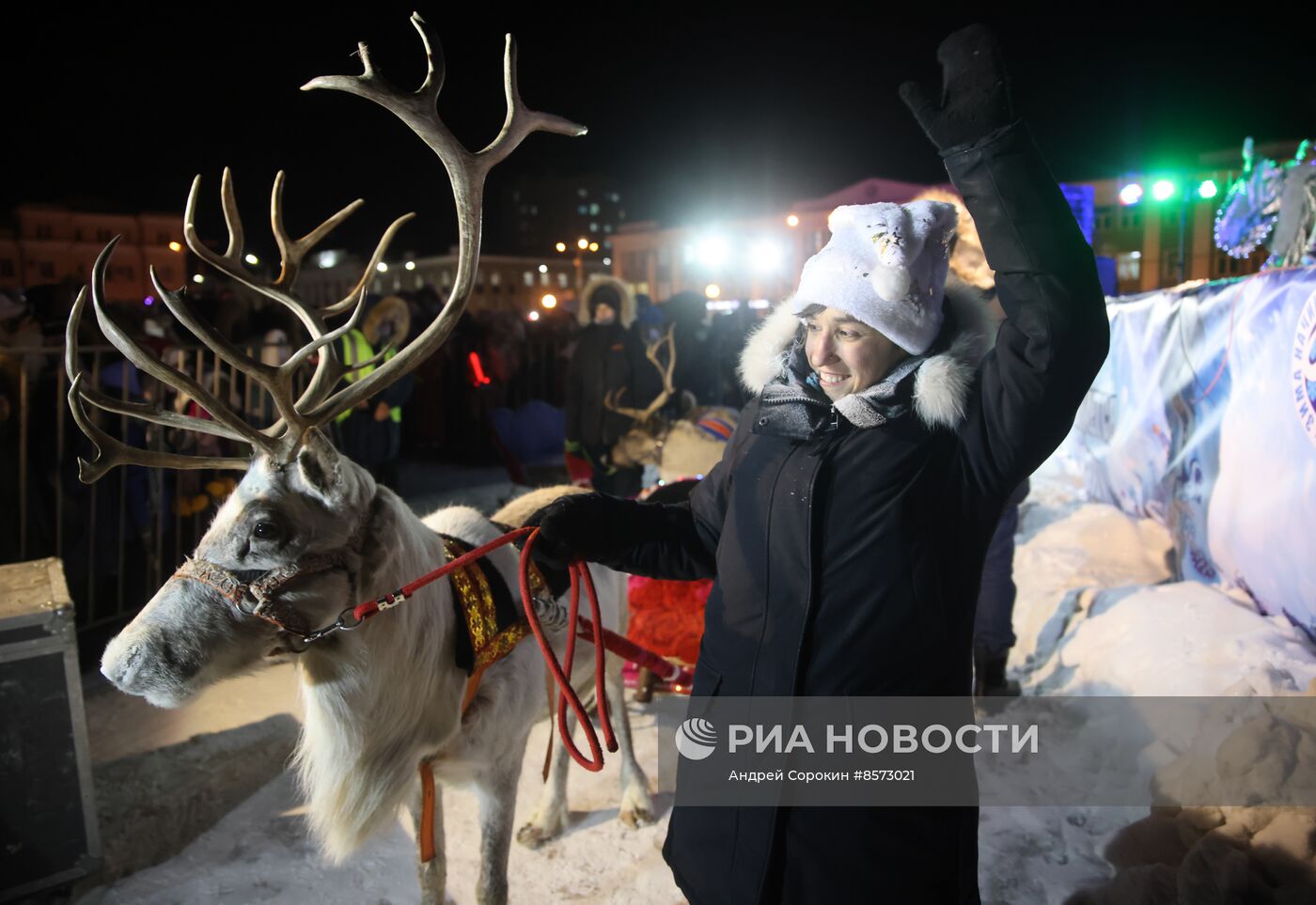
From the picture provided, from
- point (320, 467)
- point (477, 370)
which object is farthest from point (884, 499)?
point (477, 370)

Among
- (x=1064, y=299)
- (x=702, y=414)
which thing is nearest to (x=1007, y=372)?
(x=1064, y=299)

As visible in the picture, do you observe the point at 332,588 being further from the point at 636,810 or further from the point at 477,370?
the point at 477,370

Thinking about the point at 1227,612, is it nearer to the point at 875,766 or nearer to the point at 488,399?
the point at 875,766

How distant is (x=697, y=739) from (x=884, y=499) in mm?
704

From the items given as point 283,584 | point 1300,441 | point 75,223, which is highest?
point 75,223

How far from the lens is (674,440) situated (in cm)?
578

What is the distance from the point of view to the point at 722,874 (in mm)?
1530

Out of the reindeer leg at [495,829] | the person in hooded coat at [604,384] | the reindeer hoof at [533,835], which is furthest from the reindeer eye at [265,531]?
the person in hooded coat at [604,384]

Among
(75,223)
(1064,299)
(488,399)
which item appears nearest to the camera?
(1064,299)

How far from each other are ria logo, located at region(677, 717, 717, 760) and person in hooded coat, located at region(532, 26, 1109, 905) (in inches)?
4.1

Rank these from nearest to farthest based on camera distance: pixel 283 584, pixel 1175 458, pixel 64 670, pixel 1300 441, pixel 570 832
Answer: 1. pixel 283 584
2. pixel 64 670
3. pixel 1300 441
4. pixel 570 832
5. pixel 1175 458

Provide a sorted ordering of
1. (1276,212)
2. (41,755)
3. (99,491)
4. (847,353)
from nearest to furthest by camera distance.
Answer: (847,353), (41,755), (99,491), (1276,212)

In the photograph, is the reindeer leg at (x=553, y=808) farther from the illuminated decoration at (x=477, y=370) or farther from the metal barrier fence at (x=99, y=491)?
the illuminated decoration at (x=477, y=370)

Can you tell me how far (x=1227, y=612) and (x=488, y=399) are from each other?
355 inches
